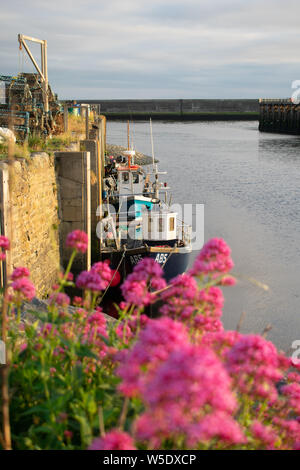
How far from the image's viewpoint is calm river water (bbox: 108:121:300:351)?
1567 centimetres

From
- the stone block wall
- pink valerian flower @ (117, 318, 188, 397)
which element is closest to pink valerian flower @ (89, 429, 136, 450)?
pink valerian flower @ (117, 318, 188, 397)

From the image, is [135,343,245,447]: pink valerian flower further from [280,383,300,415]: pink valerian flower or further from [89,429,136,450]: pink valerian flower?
[280,383,300,415]: pink valerian flower

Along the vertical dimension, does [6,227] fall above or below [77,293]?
above

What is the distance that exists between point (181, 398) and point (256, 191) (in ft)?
113

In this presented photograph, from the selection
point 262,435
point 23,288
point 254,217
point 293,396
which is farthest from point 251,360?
point 254,217

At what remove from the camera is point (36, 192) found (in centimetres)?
981

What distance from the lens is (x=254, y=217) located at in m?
27.5

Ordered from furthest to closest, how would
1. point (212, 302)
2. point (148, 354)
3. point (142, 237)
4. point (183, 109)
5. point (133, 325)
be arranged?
1. point (183, 109)
2. point (142, 237)
3. point (133, 325)
4. point (212, 302)
5. point (148, 354)

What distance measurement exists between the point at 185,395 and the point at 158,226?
14.0 m

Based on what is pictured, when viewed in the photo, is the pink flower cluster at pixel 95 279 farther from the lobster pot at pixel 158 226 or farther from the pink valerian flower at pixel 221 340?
the lobster pot at pixel 158 226

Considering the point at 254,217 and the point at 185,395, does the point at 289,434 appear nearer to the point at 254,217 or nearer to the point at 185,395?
the point at 185,395

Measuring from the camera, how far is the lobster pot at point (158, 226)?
15492 mm
